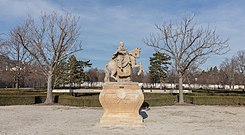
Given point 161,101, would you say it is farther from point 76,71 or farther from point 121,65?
point 76,71

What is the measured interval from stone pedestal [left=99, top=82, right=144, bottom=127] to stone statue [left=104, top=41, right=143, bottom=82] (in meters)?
0.99

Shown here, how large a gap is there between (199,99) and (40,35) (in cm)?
1655

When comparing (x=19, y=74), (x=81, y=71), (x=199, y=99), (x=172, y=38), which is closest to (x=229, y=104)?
(x=199, y=99)

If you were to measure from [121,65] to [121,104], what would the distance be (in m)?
2.02

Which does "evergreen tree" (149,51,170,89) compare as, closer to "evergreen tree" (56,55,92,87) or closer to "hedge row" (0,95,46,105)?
"evergreen tree" (56,55,92,87)

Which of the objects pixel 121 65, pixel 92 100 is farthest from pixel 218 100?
pixel 121 65

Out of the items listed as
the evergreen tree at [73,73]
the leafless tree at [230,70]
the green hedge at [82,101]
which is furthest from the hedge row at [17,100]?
the leafless tree at [230,70]

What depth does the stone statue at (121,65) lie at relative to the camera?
34.8 ft

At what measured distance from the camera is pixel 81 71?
5350cm

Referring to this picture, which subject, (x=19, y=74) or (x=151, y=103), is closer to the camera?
(x=151, y=103)

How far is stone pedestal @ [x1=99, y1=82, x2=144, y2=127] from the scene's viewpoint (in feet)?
31.0

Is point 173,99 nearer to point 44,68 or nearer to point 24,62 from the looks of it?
point 44,68

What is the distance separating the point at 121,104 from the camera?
9508 millimetres

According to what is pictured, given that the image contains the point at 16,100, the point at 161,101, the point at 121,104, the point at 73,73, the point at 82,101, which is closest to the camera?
the point at 121,104
